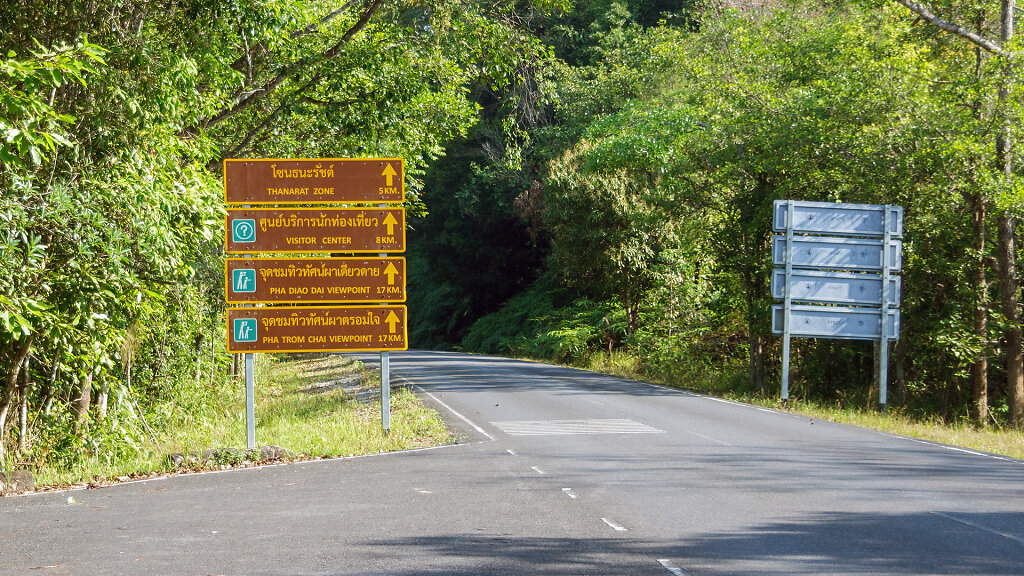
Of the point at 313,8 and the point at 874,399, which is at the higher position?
the point at 313,8

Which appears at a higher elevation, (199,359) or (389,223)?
(389,223)

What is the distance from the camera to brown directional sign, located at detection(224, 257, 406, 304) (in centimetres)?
1375

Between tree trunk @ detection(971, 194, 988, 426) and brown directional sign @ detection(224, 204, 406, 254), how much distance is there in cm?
1425

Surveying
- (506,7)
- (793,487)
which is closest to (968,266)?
(506,7)

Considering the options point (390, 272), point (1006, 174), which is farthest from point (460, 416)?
point (1006, 174)

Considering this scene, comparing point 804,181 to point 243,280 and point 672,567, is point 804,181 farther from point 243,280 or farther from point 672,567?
point 672,567

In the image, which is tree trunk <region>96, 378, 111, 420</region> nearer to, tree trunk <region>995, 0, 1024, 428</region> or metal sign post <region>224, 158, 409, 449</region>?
metal sign post <region>224, 158, 409, 449</region>

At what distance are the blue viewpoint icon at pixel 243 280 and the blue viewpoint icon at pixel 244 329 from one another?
44 cm

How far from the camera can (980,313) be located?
22047 millimetres

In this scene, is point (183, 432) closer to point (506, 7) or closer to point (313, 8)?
point (313, 8)

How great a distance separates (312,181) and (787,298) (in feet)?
39.3

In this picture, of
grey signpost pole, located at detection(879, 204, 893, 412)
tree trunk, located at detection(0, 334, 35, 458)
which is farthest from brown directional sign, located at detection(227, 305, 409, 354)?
grey signpost pole, located at detection(879, 204, 893, 412)

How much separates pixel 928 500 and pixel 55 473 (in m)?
9.88

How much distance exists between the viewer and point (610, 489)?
32.8ft
